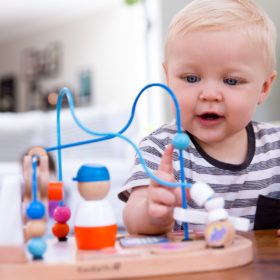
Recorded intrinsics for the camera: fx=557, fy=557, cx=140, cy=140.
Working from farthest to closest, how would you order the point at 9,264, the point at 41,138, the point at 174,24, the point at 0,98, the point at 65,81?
the point at 0,98 → the point at 65,81 → the point at 41,138 → the point at 174,24 → the point at 9,264

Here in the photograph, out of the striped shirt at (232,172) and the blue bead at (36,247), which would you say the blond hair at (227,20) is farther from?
the blue bead at (36,247)

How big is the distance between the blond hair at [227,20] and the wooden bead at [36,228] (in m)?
0.36

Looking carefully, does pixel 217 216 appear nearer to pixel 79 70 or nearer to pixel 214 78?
pixel 214 78

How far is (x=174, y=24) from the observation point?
0.78 metres

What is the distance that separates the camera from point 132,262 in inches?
19.3

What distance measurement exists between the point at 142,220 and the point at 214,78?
22 cm

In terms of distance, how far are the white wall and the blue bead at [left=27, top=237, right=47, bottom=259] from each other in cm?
532

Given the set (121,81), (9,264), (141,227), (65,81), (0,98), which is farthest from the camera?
(0,98)

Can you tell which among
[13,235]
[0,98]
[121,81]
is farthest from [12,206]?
[0,98]

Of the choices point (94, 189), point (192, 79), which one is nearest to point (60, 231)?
point (94, 189)

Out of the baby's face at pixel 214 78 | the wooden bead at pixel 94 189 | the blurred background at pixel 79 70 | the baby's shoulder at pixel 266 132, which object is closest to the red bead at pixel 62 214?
the wooden bead at pixel 94 189

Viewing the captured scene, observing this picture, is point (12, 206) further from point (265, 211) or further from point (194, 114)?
point (265, 211)

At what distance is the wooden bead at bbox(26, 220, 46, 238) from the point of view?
0.51 metres

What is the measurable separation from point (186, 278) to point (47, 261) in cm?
12
